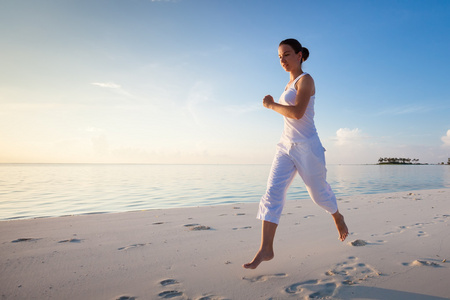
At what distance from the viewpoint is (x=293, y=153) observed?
2434 millimetres

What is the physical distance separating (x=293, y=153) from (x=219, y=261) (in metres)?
1.27

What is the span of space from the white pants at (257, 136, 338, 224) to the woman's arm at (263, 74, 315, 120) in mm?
269

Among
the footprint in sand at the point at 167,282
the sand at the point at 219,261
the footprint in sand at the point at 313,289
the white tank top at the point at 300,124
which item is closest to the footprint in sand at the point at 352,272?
the sand at the point at 219,261

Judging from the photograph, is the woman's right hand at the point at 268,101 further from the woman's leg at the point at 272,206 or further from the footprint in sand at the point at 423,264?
the footprint in sand at the point at 423,264

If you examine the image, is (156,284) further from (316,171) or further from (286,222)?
(286,222)

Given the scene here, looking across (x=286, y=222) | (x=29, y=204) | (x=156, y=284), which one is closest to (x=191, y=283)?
(x=156, y=284)

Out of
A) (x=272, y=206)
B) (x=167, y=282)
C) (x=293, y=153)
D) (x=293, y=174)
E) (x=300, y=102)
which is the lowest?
(x=167, y=282)

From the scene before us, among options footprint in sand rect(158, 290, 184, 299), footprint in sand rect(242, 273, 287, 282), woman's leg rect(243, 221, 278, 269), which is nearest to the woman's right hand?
woman's leg rect(243, 221, 278, 269)

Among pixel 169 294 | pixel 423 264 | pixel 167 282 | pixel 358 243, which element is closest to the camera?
pixel 169 294

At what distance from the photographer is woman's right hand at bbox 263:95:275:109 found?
8.04ft

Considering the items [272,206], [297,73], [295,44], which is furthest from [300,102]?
→ [272,206]

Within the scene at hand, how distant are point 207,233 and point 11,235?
2.68 metres

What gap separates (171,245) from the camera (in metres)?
3.26

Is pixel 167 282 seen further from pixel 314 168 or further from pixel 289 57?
pixel 289 57
